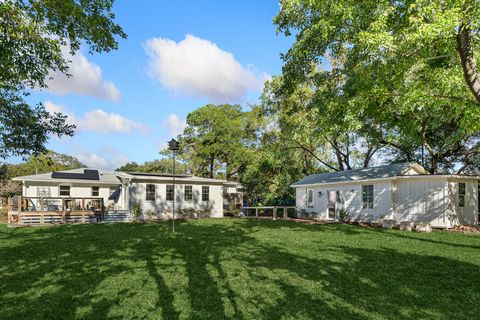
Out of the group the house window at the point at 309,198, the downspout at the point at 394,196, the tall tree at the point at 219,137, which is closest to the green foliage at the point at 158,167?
the tall tree at the point at 219,137

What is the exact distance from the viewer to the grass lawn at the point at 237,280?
6066 millimetres

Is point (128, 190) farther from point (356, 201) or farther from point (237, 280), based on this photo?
point (237, 280)

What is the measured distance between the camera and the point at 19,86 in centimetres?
982

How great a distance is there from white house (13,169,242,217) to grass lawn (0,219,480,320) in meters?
13.0

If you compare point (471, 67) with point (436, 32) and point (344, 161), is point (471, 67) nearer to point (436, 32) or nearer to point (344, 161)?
point (436, 32)

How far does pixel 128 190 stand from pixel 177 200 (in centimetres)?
425

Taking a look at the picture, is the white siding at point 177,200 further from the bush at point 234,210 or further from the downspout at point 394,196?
the downspout at point 394,196

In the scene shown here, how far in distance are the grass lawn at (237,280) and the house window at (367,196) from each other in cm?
1074

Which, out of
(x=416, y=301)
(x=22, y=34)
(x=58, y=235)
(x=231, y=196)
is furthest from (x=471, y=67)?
(x=231, y=196)

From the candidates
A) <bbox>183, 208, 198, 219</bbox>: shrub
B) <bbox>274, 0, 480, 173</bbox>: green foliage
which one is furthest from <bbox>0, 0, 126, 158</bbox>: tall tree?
<bbox>183, 208, 198, 219</bbox>: shrub

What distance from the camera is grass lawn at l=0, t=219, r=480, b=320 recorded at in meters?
6.07

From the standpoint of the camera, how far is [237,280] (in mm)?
7957

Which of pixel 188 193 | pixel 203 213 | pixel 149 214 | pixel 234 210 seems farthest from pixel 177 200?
pixel 234 210

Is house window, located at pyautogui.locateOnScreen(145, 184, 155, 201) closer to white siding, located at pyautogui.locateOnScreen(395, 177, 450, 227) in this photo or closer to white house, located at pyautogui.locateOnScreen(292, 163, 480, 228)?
white house, located at pyautogui.locateOnScreen(292, 163, 480, 228)
